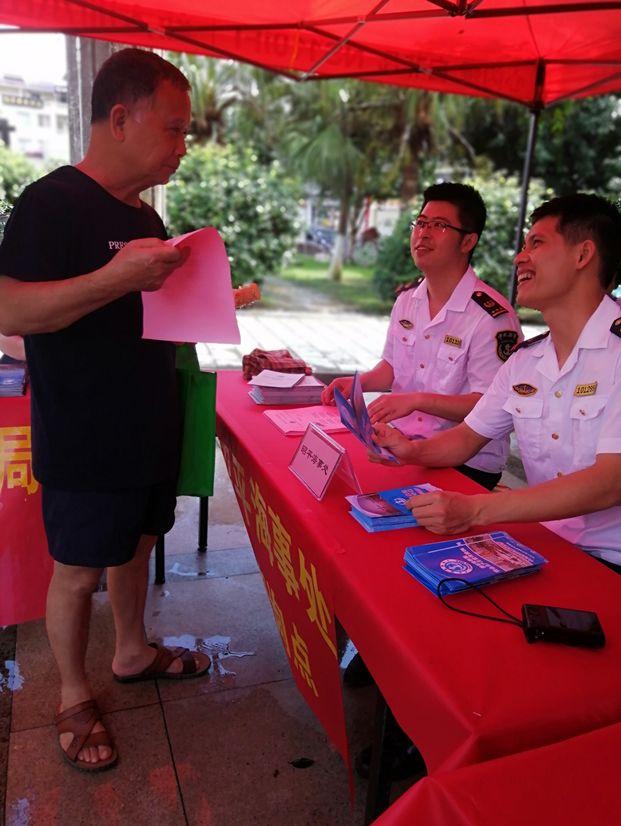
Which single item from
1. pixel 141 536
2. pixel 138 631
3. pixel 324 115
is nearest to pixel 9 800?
pixel 138 631

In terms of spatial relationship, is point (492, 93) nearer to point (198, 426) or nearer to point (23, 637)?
point (198, 426)

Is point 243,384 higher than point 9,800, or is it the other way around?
point 243,384

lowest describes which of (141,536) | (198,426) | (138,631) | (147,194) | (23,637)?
(23,637)

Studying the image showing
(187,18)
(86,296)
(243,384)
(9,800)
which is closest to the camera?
(86,296)

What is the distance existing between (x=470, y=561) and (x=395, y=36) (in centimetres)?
331

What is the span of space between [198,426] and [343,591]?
879mm

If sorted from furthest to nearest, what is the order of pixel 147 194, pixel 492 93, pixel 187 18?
pixel 492 93
pixel 147 194
pixel 187 18

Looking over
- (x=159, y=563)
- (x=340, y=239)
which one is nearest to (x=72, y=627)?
(x=159, y=563)

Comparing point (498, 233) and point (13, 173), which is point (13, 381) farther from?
point (13, 173)

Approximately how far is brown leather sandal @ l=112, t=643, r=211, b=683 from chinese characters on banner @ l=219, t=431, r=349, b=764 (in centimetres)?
40

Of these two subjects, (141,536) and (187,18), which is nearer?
(141,536)

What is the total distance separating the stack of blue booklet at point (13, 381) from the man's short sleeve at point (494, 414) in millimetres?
1413

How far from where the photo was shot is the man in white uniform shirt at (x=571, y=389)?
4.67ft

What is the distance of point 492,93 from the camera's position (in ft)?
13.9
